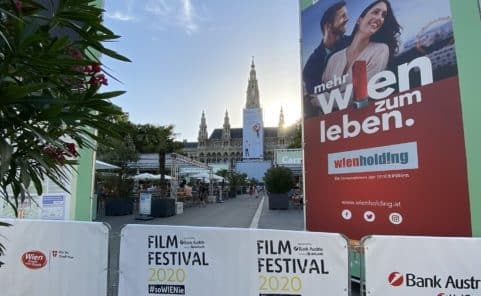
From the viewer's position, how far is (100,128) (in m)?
1.98

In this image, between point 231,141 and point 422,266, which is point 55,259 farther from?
point 231,141

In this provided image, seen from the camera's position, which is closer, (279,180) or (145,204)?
(145,204)

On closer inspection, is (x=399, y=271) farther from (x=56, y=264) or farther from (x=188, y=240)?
(x=56, y=264)

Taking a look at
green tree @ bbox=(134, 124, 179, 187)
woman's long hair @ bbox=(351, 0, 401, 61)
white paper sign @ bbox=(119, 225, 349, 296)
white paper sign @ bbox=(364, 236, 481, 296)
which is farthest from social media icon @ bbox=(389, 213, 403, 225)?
green tree @ bbox=(134, 124, 179, 187)

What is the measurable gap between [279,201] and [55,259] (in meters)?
15.6

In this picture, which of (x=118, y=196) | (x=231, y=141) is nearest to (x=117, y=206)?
(x=118, y=196)

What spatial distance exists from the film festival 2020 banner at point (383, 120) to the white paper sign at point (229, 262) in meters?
Result: 1.15

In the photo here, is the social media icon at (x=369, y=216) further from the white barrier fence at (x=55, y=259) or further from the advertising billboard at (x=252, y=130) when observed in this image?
the advertising billboard at (x=252, y=130)

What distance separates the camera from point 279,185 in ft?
61.4

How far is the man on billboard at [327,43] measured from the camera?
494cm

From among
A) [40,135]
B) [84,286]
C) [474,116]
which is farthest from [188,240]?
[474,116]

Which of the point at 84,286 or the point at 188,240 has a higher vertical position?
the point at 188,240

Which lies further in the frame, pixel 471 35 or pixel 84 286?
pixel 84 286

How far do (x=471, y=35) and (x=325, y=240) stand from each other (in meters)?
2.48
